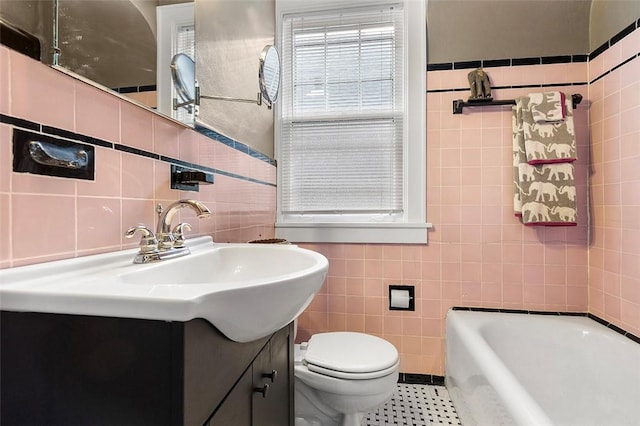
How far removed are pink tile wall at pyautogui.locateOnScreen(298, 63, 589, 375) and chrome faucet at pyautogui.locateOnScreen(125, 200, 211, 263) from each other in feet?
3.67

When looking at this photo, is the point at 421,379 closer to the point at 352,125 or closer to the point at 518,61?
the point at 352,125

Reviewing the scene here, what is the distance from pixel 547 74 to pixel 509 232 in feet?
2.82

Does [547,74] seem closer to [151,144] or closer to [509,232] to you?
[509,232]

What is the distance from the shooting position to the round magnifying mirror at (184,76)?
1042 mm

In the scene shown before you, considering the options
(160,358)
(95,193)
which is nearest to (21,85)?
(95,193)

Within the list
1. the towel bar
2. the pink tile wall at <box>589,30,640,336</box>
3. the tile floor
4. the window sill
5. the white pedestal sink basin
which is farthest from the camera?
the window sill

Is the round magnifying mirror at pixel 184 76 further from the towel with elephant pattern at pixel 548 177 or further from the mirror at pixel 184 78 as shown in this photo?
the towel with elephant pattern at pixel 548 177

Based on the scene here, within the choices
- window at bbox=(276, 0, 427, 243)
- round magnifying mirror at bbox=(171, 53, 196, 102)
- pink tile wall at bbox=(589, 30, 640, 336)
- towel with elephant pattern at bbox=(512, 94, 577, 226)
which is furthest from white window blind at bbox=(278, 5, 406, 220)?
pink tile wall at bbox=(589, 30, 640, 336)

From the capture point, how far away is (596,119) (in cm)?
165

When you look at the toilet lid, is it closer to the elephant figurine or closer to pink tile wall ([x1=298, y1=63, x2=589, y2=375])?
pink tile wall ([x1=298, y1=63, x2=589, y2=375])

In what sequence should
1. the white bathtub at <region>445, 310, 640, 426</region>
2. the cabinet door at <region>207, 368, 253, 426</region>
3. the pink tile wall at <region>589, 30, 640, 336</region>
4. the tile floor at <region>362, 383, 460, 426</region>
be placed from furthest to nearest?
1. the tile floor at <region>362, 383, 460, 426</region>
2. the pink tile wall at <region>589, 30, 640, 336</region>
3. the white bathtub at <region>445, 310, 640, 426</region>
4. the cabinet door at <region>207, 368, 253, 426</region>

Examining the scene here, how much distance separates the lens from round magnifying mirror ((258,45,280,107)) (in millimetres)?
1523

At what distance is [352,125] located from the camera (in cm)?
190

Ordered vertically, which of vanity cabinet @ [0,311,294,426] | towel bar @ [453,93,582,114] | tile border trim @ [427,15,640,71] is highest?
tile border trim @ [427,15,640,71]
